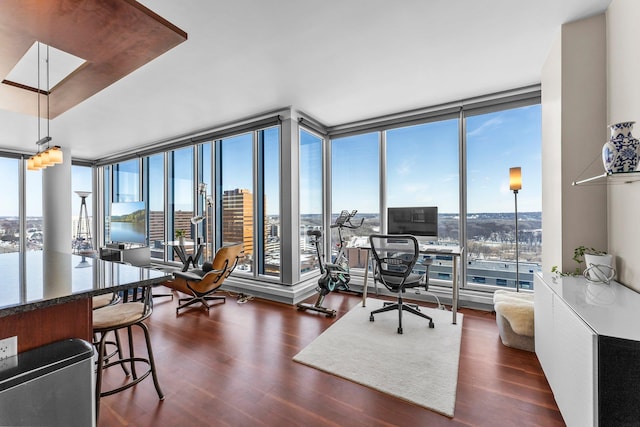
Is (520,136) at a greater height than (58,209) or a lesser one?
greater

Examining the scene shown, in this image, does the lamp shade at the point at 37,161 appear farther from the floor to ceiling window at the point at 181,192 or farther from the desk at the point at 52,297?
the floor to ceiling window at the point at 181,192

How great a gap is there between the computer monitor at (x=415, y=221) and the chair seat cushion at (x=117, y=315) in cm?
296

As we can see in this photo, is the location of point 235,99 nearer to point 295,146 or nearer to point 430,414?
point 295,146

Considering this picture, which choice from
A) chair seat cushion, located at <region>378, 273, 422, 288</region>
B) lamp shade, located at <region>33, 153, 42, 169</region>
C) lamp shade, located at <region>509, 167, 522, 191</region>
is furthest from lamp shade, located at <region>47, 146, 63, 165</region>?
lamp shade, located at <region>509, 167, 522, 191</region>

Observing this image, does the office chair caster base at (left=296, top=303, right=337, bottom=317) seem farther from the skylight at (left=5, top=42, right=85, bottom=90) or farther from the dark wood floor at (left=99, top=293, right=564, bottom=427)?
the skylight at (left=5, top=42, right=85, bottom=90)

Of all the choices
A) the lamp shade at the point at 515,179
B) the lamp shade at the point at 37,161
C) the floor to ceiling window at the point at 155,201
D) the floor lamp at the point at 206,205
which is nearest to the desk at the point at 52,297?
the lamp shade at the point at 37,161

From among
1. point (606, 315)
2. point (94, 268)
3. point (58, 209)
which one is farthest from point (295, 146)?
point (58, 209)

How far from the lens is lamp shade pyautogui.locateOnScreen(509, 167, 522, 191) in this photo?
3164 mm

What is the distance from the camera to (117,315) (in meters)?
1.68

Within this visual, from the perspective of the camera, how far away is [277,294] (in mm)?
3965

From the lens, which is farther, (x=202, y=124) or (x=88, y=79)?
(x=202, y=124)

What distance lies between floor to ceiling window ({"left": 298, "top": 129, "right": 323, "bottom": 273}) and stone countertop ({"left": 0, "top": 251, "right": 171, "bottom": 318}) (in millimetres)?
2640

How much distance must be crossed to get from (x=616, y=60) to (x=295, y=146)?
10.5ft

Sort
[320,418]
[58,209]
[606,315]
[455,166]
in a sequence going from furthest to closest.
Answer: [58,209], [455,166], [320,418], [606,315]
